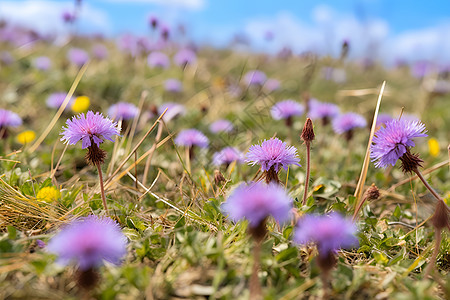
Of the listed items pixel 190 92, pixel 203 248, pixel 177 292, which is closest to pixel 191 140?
pixel 203 248

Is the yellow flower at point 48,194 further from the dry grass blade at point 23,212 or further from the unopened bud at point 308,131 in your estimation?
the unopened bud at point 308,131

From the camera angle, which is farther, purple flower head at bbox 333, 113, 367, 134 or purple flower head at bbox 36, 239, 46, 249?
purple flower head at bbox 333, 113, 367, 134

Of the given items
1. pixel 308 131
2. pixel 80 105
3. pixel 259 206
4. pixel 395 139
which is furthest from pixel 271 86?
pixel 259 206

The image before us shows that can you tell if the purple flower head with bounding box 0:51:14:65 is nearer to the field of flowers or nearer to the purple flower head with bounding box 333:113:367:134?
the field of flowers

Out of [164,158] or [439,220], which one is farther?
[164,158]

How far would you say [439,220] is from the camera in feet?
4.15

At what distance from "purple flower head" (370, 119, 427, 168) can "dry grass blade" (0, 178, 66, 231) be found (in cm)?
138

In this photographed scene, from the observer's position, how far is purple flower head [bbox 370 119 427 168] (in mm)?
1474

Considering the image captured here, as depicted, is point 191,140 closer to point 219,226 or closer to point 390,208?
point 219,226

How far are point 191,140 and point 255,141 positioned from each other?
63cm

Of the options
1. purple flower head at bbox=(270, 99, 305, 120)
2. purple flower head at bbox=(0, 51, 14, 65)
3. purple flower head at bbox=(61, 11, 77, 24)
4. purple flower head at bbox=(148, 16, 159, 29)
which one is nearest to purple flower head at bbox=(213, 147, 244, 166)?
purple flower head at bbox=(270, 99, 305, 120)

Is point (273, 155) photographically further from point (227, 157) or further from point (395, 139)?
point (227, 157)

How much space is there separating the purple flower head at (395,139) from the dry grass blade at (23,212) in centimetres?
138

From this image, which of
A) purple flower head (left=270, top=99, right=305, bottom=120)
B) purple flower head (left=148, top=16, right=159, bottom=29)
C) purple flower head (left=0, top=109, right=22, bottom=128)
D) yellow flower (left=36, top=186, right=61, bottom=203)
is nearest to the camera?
yellow flower (left=36, top=186, right=61, bottom=203)
